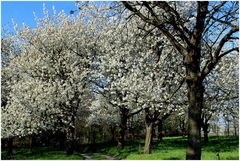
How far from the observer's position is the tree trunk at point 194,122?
11445 mm

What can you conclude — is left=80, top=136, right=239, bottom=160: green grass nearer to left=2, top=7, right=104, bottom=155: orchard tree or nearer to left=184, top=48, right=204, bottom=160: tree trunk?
left=2, top=7, right=104, bottom=155: orchard tree

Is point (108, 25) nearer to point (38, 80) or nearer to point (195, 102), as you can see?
point (38, 80)

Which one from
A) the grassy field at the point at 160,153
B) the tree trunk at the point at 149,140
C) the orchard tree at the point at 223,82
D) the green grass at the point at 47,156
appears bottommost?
the green grass at the point at 47,156

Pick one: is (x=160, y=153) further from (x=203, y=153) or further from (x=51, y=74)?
(x=51, y=74)

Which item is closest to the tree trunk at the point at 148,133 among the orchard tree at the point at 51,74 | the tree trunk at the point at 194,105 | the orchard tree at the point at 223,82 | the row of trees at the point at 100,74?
the row of trees at the point at 100,74

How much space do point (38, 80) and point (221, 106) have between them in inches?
721

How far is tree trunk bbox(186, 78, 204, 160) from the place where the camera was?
451 inches

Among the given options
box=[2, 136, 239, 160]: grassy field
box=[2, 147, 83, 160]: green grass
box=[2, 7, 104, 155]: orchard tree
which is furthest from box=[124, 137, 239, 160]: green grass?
box=[2, 7, 104, 155]: orchard tree

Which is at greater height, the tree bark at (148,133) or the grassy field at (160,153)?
the tree bark at (148,133)

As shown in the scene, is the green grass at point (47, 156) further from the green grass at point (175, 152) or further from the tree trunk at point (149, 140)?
the tree trunk at point (149, 140)

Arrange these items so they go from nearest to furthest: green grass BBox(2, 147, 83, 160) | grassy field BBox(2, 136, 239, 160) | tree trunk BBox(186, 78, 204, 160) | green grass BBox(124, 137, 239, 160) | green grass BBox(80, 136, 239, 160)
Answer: tree trunk BBox(186, 78, 204, 160), green grass BBox(124, 137, 239, 160), green grass BBox(80, 136, 239, 160), grassy field BBox(2, 136, 239, 160), green grass BBox(2, 147, 83, 160)

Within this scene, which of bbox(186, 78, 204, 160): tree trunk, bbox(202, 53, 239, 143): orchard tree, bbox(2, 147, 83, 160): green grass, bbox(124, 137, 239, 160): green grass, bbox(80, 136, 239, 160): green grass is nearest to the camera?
bbox(186, 78, 204, 160): tree trunk

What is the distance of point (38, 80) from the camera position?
125 ft

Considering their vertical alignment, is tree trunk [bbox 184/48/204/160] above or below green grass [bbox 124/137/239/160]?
above
